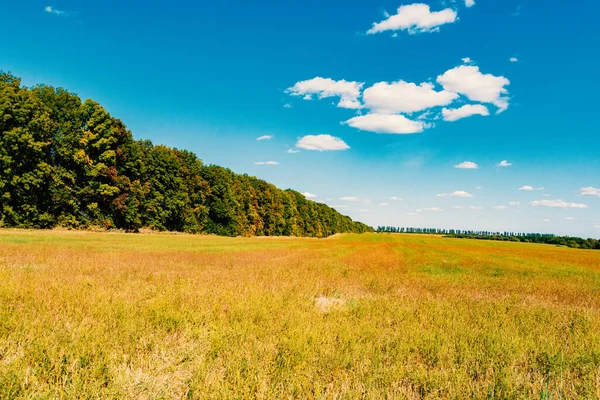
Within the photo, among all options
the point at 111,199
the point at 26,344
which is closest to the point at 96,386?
the point at 26,344

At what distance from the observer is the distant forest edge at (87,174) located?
29.5 metres

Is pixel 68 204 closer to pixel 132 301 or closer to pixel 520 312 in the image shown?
pixel 132 301

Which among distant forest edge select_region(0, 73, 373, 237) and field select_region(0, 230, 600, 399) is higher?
distant forest edge select_region(0, 73, 373, 237)

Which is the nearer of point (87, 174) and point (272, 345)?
→ point (272, 345)

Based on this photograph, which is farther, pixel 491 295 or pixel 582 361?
pixel 491 295

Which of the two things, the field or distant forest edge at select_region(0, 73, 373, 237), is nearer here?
the field

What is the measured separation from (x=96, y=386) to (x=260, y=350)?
1774 mm

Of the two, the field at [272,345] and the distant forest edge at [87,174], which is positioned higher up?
the distant forest edge at [87,174]

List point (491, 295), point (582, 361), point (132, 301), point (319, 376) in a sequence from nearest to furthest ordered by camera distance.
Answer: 1. point (319, 376)
2. point (582, 361)
3. point (132, 301)
4. point (491, 295)

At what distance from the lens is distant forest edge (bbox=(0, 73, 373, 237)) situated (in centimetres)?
2953

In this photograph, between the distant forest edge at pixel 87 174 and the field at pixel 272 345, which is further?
the distant forest edge at pixel 87 174

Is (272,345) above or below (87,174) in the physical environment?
below

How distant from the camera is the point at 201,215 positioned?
51.3 m

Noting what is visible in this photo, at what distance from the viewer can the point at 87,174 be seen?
33.9 metres
